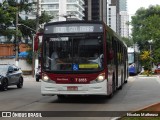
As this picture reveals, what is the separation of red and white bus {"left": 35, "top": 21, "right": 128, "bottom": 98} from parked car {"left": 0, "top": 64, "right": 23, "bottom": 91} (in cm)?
825

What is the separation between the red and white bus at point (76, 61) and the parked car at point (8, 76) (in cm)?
825

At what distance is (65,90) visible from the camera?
1672 centimetres

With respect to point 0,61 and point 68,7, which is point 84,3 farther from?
point 0,61

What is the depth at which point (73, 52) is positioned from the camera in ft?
54.8

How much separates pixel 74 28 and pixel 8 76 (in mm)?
9366

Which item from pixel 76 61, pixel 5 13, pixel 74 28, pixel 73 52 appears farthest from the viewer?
pixel 5 13

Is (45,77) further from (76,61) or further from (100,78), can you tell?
(100,78)

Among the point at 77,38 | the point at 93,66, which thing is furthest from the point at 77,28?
the point at 93,66

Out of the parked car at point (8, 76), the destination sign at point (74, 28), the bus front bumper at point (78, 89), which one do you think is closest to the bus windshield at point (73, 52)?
the destination sign at point (74, 28)

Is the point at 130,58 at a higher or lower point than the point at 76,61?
lower

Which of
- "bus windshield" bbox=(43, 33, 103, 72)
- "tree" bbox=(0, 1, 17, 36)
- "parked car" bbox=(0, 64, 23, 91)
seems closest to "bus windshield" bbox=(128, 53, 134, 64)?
"tree" bbox=(0, 1, 17, 36)

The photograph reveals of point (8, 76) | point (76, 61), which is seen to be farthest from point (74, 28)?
point (8, 76)

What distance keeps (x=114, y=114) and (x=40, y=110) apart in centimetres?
266

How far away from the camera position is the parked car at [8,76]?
24.7m
